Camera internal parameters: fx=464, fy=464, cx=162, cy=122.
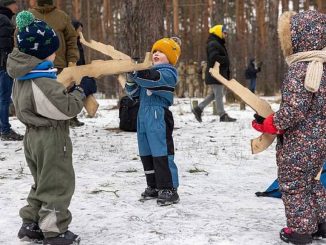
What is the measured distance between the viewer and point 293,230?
294cm

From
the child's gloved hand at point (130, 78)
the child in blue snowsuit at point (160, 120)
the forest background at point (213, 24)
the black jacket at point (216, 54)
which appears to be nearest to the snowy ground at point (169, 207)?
the child in blue snowsuit at point (160, 120)

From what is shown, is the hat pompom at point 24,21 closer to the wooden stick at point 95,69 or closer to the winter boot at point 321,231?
the wooden stick at point 95,69

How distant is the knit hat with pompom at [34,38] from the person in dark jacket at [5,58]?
356 cm

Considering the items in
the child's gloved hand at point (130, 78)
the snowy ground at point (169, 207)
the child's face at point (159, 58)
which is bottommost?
the snowy ground at point (169, 207)

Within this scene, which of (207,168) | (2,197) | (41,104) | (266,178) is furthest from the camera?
(207,168)

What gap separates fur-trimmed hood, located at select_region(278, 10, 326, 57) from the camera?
288cm

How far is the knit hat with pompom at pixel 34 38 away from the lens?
2781mm

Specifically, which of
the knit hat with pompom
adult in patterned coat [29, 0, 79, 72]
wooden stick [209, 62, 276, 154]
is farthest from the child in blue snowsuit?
adult in patterned coat [29, 0, 79, 72]

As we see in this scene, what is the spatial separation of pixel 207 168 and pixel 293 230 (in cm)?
224

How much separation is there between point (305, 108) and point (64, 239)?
1687 millimetres

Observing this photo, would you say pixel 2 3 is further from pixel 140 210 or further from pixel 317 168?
pixel 317 168

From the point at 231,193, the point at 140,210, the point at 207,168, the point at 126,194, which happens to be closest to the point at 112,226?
the point at 140,210

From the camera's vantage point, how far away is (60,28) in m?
5.72

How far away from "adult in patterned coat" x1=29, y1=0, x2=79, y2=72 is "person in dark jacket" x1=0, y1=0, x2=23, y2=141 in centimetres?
60
